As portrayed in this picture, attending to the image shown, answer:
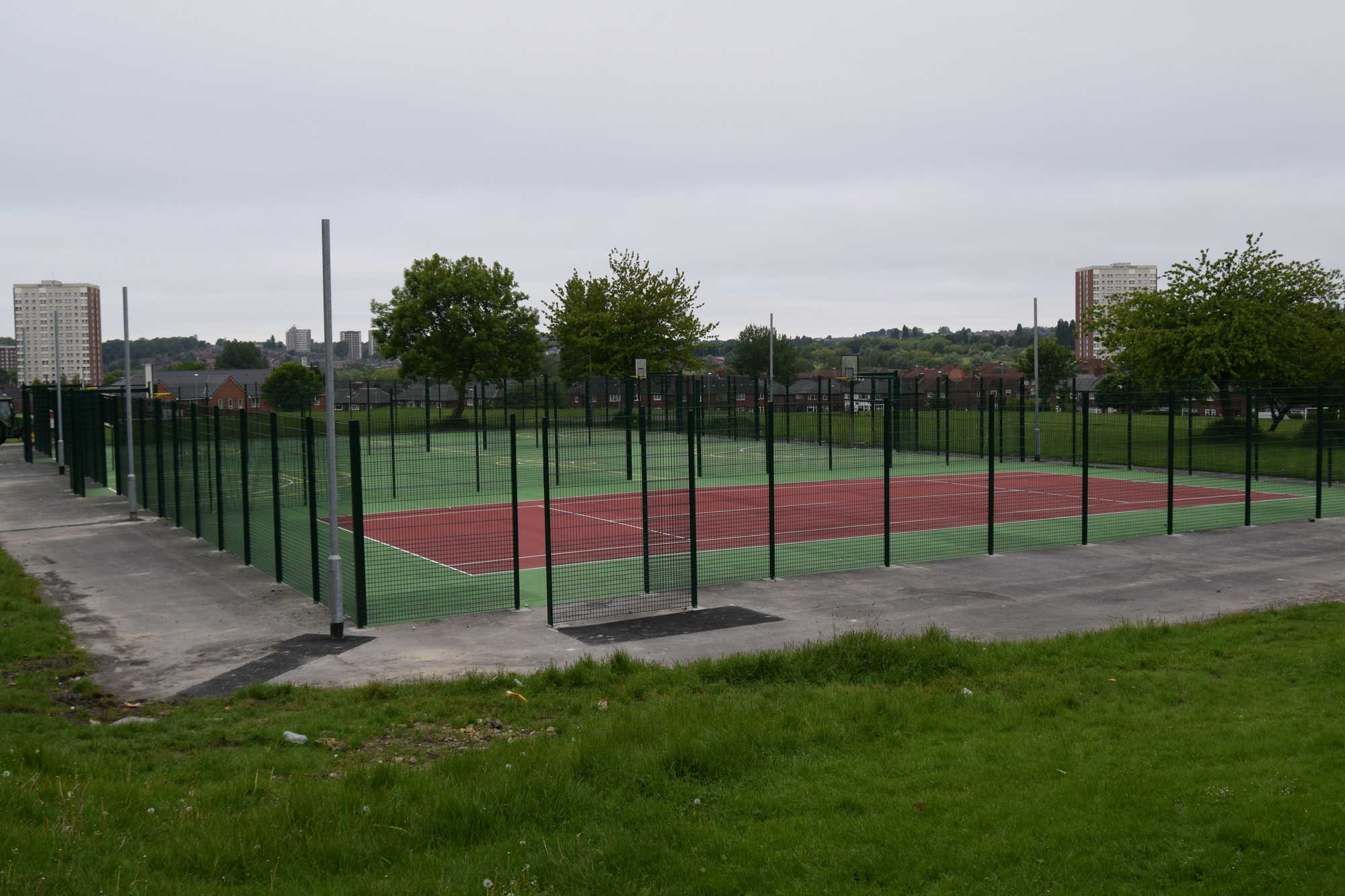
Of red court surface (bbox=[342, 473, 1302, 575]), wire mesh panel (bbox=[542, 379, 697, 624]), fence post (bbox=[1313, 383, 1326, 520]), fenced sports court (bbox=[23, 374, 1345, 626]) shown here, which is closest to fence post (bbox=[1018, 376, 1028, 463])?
fenced sports court (bbox=[23, 374, 1345, 626])

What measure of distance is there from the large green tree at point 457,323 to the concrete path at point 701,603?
151 feet

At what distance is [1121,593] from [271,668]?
412 inches

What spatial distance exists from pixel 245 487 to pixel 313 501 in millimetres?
4299

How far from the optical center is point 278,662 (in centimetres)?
1124

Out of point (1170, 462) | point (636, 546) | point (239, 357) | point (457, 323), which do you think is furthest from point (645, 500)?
point (239, 357)

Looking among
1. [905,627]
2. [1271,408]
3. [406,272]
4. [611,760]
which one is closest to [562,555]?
[905,627]

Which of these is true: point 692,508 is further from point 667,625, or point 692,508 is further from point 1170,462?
point 1170,462

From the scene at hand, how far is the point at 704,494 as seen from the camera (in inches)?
1071

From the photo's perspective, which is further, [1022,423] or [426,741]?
[1022,423]

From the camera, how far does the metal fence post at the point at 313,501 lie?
1328 centimetres

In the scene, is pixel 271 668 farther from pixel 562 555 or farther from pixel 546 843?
pixel 562 555

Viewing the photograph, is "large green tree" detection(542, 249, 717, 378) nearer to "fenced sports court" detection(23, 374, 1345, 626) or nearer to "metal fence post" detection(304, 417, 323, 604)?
"fenced sports court" detection(23, 374, 1345, 626)

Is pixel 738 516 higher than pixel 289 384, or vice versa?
pixel 289 384

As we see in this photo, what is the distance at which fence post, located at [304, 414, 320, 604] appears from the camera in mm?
13281
